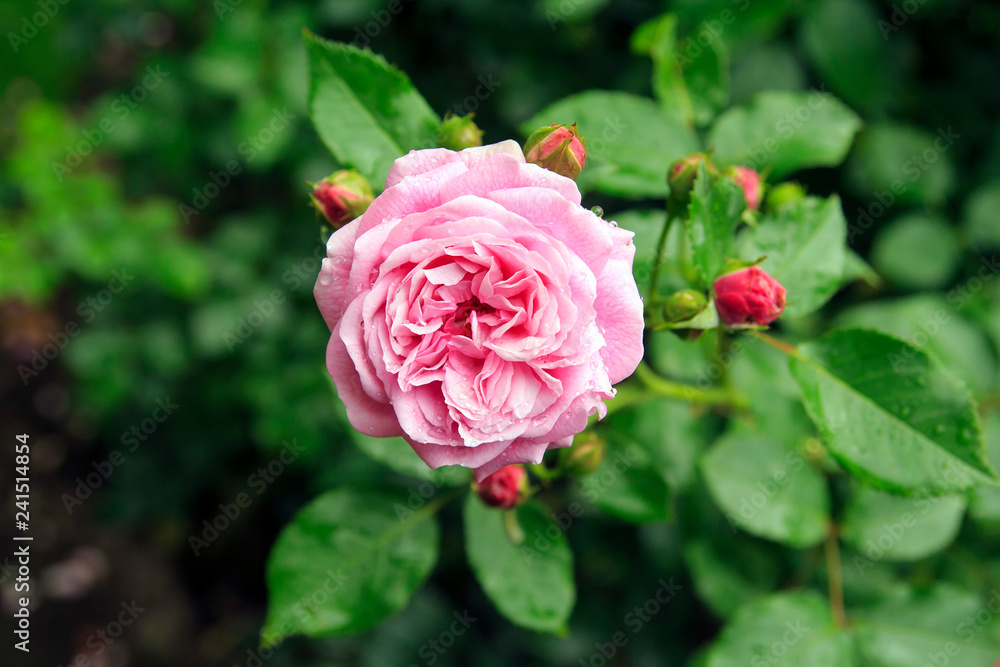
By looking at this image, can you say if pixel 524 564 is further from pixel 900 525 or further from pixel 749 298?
pixel 900 525

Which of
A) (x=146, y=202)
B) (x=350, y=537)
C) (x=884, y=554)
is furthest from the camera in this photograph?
(x=146, y=202)

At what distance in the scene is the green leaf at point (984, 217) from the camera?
6.78 feet

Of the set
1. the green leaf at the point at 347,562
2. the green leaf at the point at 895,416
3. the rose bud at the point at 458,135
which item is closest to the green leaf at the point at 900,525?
the green leaf at the point at 895,416

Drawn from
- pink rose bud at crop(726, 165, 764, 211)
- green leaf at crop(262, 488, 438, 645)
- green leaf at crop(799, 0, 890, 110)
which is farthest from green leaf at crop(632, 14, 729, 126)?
green leaf at crop(262, 488, 438, 645)

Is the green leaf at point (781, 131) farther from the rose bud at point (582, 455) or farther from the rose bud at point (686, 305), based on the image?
the rose bud at point (582, 455)

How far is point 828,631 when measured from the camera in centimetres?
160

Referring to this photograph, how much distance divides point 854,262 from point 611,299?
3.37 ft

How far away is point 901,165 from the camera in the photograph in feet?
6.89

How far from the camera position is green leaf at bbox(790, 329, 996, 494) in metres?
1.11

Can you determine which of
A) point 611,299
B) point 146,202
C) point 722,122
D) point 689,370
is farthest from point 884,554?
point 146,202

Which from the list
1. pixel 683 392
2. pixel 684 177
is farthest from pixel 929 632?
pixel 684 177

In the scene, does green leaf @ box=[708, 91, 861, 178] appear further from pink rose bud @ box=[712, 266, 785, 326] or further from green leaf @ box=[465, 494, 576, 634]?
green leaf @ box=[465, 494, 576, 634]

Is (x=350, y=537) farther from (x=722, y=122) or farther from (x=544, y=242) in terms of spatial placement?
(x=722, y=122)

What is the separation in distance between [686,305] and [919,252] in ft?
4.87
